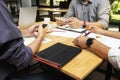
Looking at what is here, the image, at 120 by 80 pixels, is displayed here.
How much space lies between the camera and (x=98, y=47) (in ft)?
3.56

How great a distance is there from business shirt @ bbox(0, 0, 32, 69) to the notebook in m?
0.16

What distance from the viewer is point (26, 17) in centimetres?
159

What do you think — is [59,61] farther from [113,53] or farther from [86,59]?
[113,53]

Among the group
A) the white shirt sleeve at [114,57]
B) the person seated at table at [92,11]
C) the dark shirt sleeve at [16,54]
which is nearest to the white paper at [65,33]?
the person seated at table at [92,11]

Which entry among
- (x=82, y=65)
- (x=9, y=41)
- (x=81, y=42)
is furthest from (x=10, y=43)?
(x=81, y=42)

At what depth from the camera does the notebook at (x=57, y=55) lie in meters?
0.91

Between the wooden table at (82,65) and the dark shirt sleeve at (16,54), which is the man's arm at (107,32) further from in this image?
the dark shirt sleeve at (16,54)

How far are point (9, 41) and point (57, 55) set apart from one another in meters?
0.35

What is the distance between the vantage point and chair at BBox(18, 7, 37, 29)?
5.06 ft

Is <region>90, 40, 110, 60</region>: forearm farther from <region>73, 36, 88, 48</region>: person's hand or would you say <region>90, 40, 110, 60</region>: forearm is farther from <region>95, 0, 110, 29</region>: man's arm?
<region>95, 0, 110, 29</region>: man's arm

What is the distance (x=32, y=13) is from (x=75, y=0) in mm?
906

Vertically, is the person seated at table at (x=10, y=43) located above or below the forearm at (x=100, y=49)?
above

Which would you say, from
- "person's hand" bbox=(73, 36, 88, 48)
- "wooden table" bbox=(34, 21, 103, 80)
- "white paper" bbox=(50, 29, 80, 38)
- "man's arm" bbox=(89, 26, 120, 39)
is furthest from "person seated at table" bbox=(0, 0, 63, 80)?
"man's arm" bbox=(89, 26, 120, 39)

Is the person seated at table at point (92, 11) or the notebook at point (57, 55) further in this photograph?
the person seated at table at point (92, 11)
